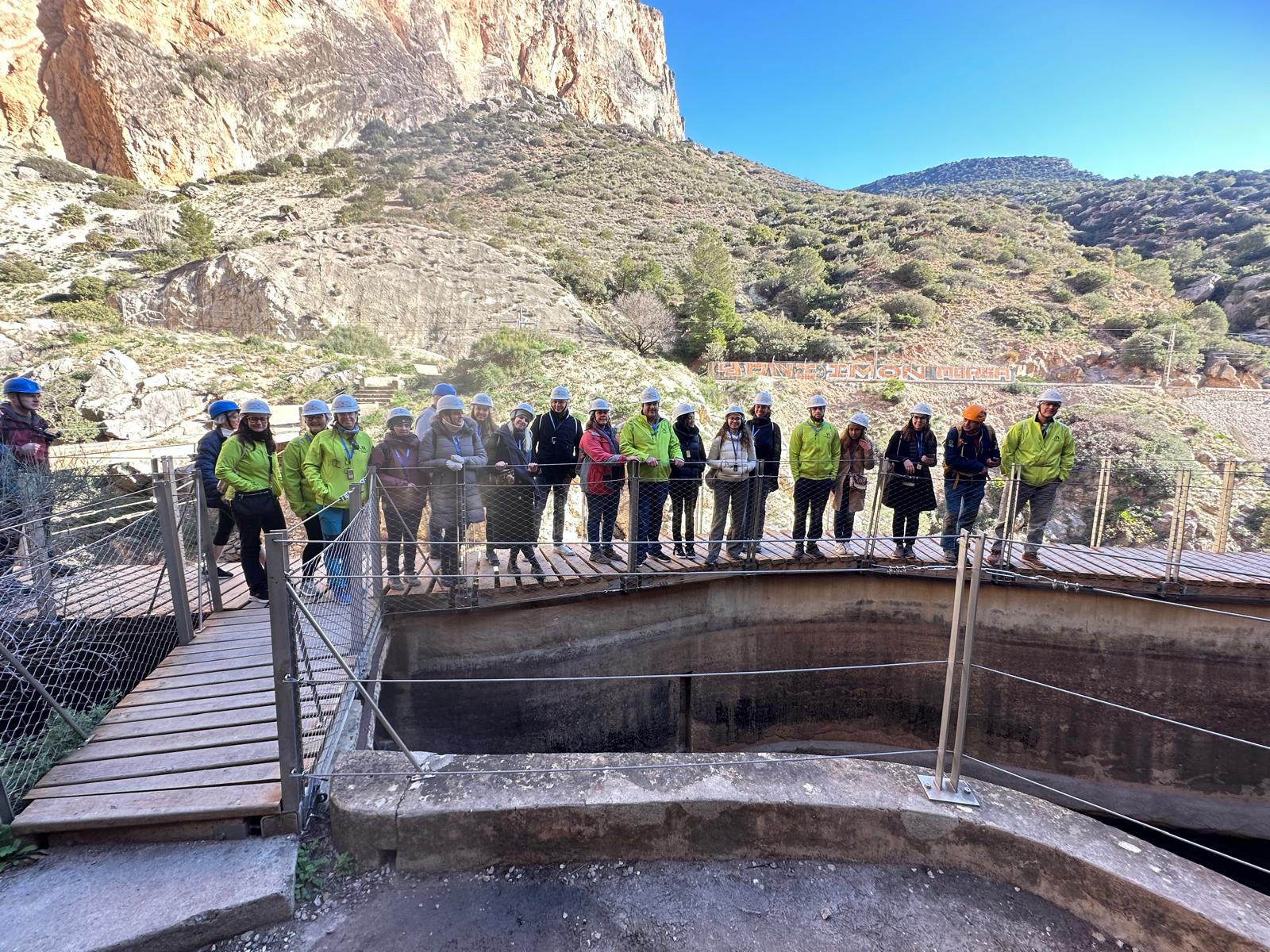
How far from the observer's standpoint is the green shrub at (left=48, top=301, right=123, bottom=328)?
74.7 ft

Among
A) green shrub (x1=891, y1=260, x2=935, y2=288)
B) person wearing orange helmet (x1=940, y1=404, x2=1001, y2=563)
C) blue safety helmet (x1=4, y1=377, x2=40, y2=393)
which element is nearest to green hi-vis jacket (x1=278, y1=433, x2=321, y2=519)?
blue safety helmet (x1=4, y1=377, x2=40, y2=393)

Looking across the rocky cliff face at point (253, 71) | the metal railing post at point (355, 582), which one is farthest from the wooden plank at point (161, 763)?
the rocky cliff face at point (253, 71)

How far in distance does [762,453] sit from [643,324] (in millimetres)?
20077

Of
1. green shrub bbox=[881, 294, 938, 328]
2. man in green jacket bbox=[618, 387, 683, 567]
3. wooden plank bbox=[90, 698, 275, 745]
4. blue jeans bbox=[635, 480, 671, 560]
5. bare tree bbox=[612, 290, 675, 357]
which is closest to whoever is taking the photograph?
wooden plank bbox=[90, 698, 275, 745]

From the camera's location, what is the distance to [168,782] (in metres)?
2.77

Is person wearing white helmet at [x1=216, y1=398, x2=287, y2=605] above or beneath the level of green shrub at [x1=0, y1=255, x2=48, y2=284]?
beneath

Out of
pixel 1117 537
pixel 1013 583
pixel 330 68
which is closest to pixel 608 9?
pixel 330 68

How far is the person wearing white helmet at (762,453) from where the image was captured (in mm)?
6195

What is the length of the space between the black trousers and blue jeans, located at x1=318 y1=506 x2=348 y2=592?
1.03 ft

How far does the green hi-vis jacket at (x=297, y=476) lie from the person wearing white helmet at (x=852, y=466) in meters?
5.10

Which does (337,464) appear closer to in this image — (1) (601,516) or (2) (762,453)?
(1) (601,516)

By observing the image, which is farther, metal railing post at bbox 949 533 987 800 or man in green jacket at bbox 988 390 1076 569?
man in green jacket at bbox 988 390 1076 569

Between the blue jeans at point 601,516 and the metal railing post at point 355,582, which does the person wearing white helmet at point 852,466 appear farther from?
the metal railing post at point 355,582

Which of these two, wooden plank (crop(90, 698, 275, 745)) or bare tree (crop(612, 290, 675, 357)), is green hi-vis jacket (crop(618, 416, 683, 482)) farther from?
bare tree (crop(612, 290, 675, 357))
